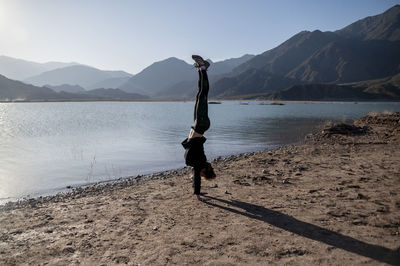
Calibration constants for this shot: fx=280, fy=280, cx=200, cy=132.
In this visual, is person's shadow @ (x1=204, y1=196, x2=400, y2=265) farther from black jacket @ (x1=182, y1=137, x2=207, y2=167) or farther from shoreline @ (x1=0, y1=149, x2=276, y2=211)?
shoreline @ (x1=0, y1=149, x2=276, y2=211)

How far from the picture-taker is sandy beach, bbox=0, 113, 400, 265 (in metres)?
4.49

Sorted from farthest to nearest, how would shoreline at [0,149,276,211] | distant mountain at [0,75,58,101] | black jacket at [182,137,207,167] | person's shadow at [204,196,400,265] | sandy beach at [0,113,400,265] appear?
distant mountain at [0,75,58,101] → shoreline at [0,149,276,211] → black jacket at [182,137,207,167] → sandy beach at [0,113,400,265] → person's shadow at [204,196,400,265]

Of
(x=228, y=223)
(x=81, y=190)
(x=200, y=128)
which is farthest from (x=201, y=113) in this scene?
(x=81, y=190)

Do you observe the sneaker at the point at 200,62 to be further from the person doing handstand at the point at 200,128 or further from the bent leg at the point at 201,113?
the bent leg at the point at 201,113

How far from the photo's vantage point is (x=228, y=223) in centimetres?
571

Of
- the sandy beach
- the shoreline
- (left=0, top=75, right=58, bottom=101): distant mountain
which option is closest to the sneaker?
the sandy beach

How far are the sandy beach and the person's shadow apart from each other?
0.05 ft

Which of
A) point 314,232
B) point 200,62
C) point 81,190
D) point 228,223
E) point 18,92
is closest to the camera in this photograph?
point 314,232

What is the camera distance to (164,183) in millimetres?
9812

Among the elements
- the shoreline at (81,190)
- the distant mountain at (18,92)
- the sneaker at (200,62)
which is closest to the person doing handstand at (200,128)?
the sneaker at (200,62)

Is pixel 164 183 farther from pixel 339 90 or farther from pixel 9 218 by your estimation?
pixel 339 90

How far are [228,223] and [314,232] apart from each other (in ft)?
5.32

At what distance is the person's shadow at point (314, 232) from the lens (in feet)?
13.8

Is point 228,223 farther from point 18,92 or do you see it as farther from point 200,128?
point 18,92
